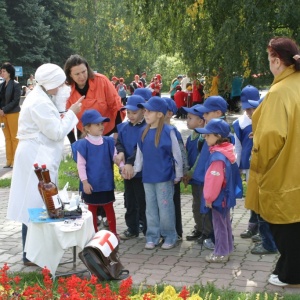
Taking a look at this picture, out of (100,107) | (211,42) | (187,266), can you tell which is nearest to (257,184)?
(187,266)

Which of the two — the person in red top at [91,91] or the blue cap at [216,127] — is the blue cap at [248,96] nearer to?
the blue cap at [216,127]

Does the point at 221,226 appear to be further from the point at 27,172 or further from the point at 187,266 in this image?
the point at 27,172

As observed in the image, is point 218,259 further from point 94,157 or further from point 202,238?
point 94,157

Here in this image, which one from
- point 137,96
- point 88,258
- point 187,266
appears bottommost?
point 187,266

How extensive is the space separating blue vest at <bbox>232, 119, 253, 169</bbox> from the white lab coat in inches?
70.8

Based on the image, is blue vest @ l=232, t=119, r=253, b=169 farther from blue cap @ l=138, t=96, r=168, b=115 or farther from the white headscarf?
the white headscarf

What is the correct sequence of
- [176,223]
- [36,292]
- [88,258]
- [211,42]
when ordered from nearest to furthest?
[36,292] → [88,258] → [176,223] → [211,42]

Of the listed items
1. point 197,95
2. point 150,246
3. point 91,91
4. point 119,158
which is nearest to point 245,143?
point 119,158

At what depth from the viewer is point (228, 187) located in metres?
5.99

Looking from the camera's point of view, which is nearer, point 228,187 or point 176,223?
point 228,187

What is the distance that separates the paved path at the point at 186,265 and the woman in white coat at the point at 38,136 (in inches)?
27.8

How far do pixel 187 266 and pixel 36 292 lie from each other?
6.59 ft

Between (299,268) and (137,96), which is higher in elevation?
(137,96)

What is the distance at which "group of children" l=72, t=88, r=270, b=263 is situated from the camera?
6.46m
